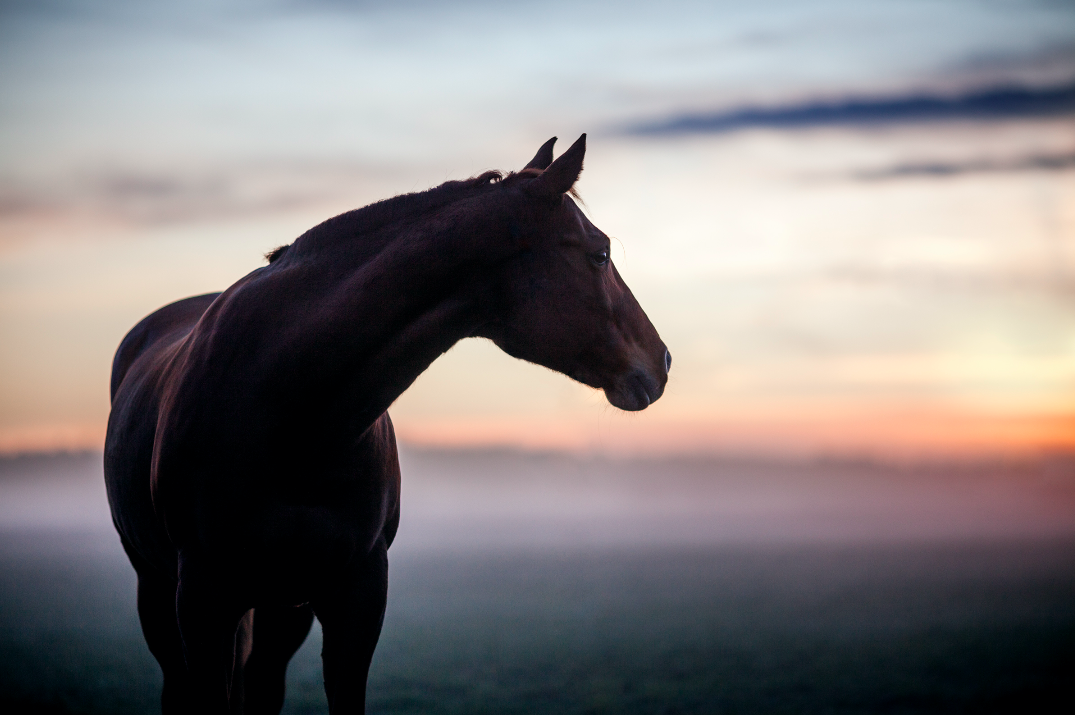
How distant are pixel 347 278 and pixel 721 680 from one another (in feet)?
46.1

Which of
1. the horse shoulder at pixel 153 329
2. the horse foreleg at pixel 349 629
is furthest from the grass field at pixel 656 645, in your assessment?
the horse foreleg at pixel 349 629

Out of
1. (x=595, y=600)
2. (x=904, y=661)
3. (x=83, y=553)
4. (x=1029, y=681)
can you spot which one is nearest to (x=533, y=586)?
(x=595, y=600)

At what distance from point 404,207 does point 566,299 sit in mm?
778

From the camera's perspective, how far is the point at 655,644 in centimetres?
2473

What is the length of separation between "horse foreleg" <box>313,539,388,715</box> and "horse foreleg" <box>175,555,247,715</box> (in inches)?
15.4

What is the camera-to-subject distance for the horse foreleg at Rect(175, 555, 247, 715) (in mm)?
3627

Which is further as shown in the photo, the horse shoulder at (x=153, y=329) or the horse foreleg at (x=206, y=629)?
the horse shoulder at (x=153, y=329)

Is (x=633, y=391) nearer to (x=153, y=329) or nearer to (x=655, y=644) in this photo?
(x=153, y=329)

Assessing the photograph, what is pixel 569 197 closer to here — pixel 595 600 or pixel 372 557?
pixel 372 557

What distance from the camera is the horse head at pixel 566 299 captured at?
3.47 meters

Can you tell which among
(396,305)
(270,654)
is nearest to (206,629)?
(270,654)

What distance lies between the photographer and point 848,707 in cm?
1205

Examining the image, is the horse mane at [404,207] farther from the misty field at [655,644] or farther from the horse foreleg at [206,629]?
the misty field at [655,644]

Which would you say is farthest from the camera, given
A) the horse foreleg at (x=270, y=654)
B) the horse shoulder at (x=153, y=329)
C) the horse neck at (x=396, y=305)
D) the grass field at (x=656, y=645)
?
the grass field at (x=656, y=645)
